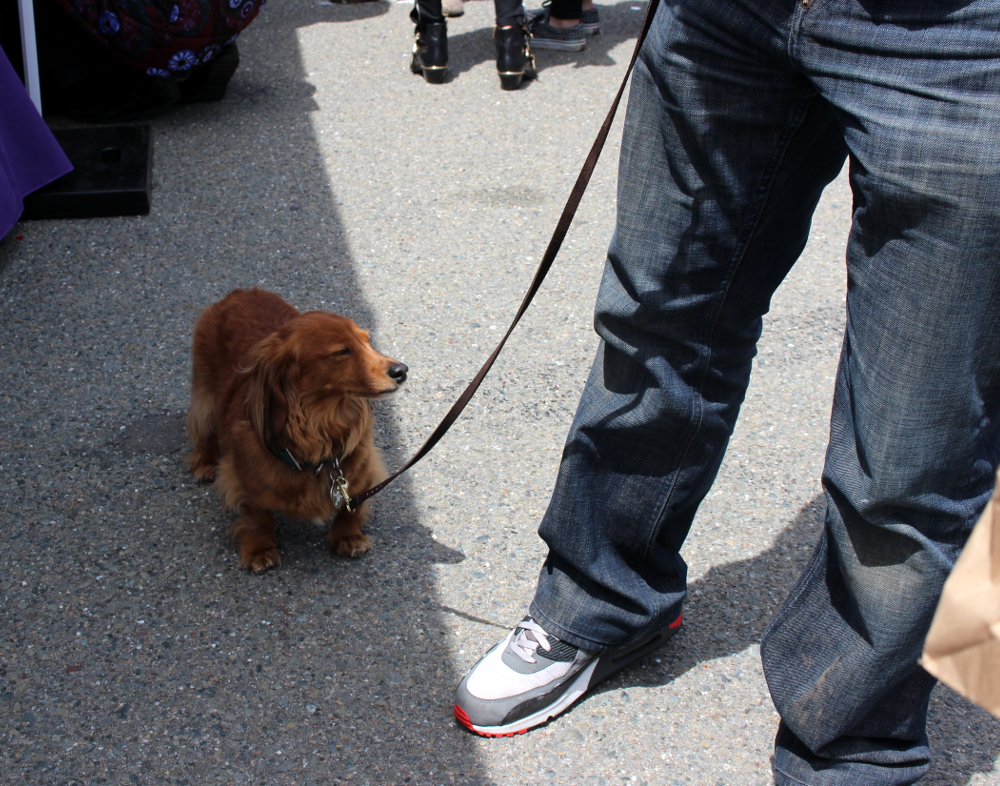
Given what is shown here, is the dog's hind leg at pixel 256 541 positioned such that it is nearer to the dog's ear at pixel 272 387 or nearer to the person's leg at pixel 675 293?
the dog's ear at pixel 272 387

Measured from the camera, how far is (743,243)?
5.17 feet

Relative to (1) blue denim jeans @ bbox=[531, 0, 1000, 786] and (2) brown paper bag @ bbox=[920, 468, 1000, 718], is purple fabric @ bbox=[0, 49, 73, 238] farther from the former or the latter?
(2) brown paper bag @ bbox=[920, 468, 1000, 718]

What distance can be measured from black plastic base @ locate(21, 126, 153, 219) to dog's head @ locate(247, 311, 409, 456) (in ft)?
7.02

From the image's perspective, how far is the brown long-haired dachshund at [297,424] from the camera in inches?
86.0

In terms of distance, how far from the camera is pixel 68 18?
4.51 meters

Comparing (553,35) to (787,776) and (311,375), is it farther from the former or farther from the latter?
(787,776)

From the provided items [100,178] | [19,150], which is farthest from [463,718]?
[100,178]

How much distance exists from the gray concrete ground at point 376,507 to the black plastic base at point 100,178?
3.8 inches

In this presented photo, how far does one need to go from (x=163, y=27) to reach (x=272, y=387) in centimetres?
310

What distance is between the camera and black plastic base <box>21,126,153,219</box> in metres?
3.91

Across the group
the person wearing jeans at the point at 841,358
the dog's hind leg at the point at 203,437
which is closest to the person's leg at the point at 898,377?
the person wearing jeans at the point at 841,358

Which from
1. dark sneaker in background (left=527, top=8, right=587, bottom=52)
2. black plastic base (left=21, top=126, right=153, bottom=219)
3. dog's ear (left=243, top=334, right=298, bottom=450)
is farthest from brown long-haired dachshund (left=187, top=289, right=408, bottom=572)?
dark sneaker in background (left=527, top=8, right=587, bottom=52)

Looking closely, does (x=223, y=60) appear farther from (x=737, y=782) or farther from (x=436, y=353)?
(x=737, y=782)

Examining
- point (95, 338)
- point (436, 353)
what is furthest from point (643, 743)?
point (95, 338)
